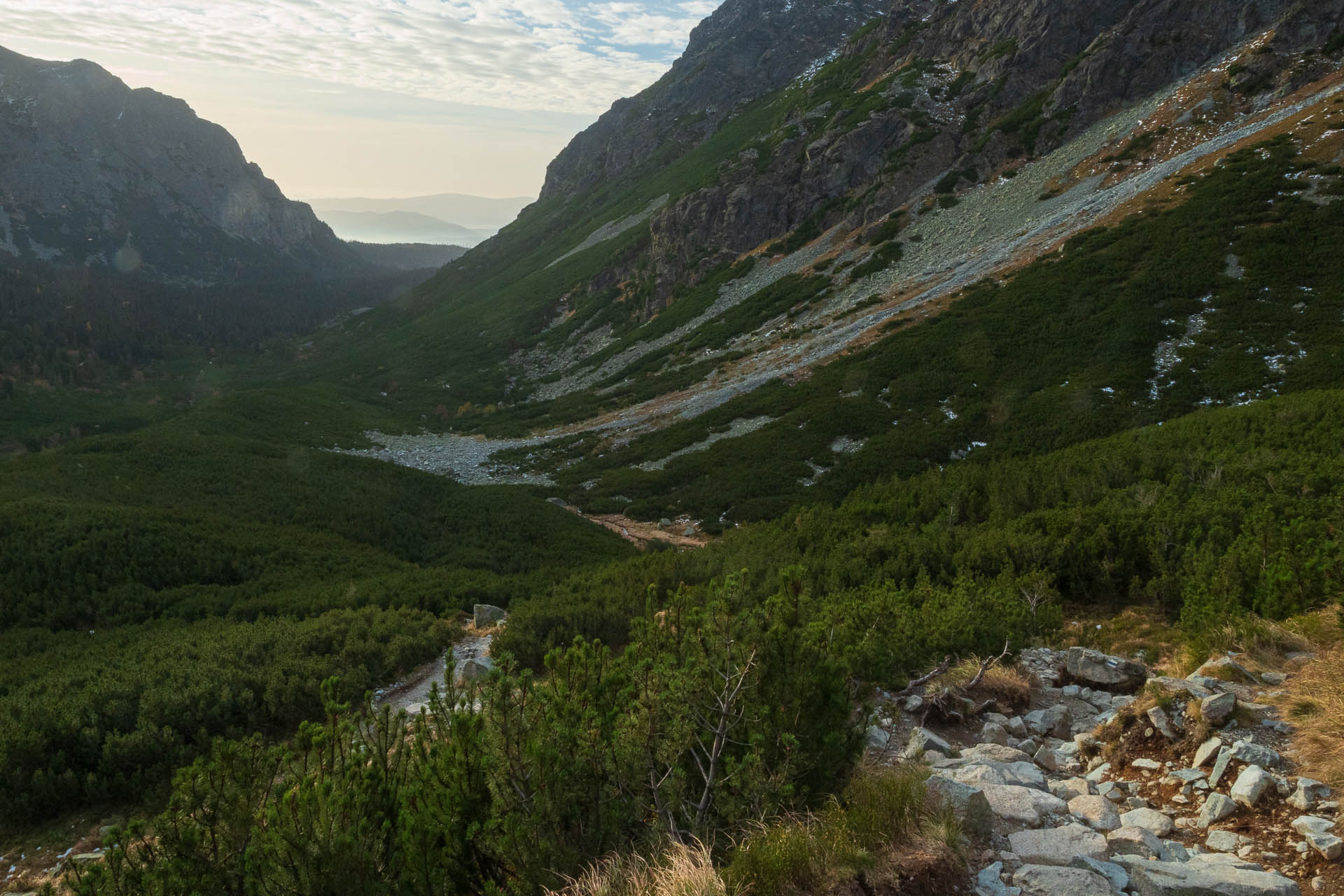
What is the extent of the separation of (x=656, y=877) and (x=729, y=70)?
134173mm

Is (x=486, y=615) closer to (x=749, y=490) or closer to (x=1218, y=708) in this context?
(x=1218, y=708)

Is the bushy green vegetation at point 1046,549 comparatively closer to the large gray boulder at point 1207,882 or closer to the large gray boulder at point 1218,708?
the large gray boulder at point 1207,882

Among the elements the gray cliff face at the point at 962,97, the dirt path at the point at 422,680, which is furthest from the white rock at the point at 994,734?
the gray cliff face at the point at 962,97

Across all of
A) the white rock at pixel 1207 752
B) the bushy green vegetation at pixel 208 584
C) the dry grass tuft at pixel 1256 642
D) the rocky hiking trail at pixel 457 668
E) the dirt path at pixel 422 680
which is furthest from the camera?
the dirt path at pixel 422 680

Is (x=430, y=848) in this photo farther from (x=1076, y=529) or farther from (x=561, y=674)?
(x=1076, y=529)

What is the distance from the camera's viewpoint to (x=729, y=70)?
120 metres

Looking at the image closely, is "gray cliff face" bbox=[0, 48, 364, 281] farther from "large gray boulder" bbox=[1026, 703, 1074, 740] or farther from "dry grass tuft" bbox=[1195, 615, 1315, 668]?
"dry grass tuft" bbox=[1195, 615, 1315, 668]

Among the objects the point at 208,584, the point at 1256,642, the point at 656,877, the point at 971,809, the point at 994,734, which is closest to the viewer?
the point at 656,877

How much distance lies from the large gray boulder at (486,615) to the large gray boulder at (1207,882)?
1443cm

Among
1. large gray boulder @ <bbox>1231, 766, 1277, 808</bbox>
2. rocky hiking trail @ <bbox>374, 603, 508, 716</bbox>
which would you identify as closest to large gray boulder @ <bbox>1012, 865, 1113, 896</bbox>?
large gray boulder @ <bbox>1231, 766, 1277, 808</bbox>

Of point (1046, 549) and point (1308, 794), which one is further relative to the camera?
point (1046, 549)

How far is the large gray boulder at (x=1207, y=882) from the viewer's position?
3.85m

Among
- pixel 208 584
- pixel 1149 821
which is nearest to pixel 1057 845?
pixel 1149 821

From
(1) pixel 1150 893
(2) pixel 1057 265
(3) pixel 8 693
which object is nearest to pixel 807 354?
(2) pixel 1057 265
